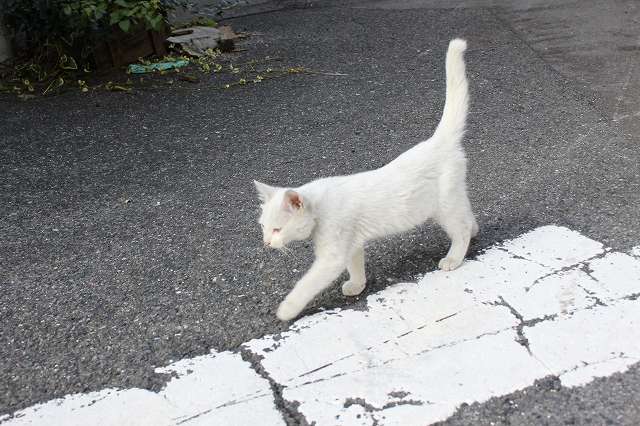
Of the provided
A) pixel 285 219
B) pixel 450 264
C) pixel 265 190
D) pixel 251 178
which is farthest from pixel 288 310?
pixel 251 178

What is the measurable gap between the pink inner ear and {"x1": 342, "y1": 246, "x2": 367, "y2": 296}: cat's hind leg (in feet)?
1.45

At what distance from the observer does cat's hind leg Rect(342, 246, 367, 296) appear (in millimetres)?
A: 2907

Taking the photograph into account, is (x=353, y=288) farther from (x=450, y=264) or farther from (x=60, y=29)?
(x=60, y=29)

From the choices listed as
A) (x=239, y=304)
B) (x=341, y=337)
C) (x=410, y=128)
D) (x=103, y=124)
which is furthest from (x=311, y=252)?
(x=103, y=124)

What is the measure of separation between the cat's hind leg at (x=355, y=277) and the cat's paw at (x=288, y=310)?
31 centimetres

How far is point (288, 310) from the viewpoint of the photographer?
8.84 ft

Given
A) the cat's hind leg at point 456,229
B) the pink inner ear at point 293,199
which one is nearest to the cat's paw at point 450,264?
the cat's hind leg at point 456,229

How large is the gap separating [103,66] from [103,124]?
1549 millimetres

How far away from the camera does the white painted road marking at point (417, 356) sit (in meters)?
2.29

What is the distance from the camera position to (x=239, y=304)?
2.91 metres

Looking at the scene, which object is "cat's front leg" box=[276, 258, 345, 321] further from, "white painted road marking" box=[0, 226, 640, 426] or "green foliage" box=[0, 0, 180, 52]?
"green foliage" box=[0, 0, 180, 52]

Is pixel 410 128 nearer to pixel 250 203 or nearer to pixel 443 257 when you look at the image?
pixel 250 203

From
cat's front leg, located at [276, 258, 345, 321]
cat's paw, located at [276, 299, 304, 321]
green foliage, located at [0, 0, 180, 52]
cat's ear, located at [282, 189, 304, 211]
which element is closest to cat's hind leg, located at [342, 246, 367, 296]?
cat's front leg, located at [276, 258, 345, 321]

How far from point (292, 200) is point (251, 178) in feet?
5.74
